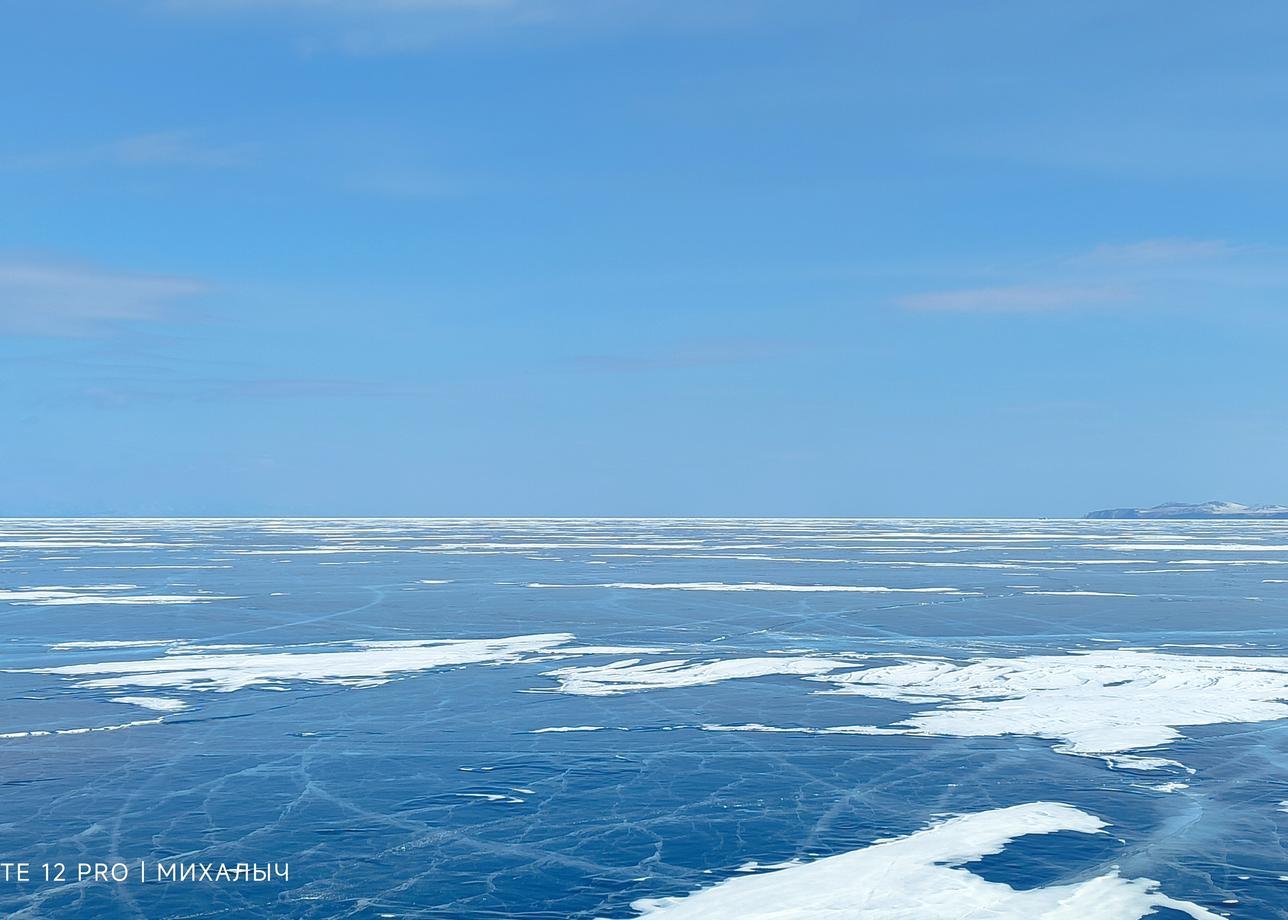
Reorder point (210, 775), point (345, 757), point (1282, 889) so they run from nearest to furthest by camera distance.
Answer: point (1282, 889), point (210, 775), point (345, 757)

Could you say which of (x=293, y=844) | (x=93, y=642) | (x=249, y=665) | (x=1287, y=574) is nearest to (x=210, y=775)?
(x=293, y=844)

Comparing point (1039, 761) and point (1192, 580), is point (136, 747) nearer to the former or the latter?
point (1039, 761)

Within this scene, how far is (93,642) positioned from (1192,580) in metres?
29.8

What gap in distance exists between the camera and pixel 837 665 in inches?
683

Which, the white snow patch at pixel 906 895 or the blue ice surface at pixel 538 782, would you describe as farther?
the blue ice surface at pixel 538 782

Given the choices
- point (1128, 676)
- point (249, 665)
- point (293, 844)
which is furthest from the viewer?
point (249, 665)

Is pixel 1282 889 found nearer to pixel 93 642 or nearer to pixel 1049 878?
pixel 1049 878

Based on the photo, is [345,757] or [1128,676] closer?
[345,757]

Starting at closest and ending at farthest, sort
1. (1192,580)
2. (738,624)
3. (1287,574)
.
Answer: (738,624) → (1192,580) → (1287,574)

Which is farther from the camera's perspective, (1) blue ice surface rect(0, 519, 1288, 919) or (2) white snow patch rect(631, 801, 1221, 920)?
(1) blue ice surface rect(0, 519, 1288, 919)

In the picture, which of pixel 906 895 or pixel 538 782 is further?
pixel 538 782

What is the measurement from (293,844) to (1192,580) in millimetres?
32847

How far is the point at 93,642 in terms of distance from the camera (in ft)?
65.6

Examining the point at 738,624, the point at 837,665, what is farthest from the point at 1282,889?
the point at 738,624
